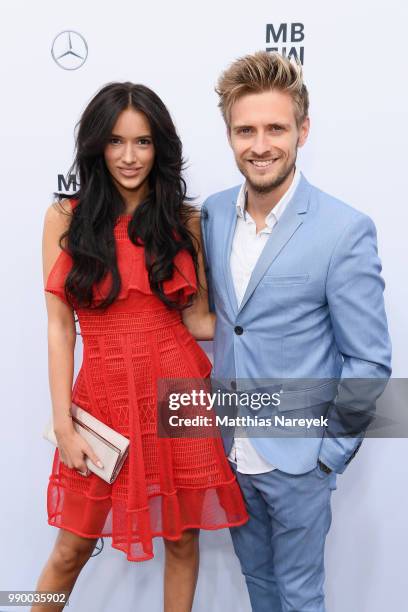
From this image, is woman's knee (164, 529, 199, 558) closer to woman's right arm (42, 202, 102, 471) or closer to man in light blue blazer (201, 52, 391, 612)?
man in light blue blazer (201, 52, 391, 612)

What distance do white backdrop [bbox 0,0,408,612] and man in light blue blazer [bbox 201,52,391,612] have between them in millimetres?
348

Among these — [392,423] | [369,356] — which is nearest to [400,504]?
[392,423]

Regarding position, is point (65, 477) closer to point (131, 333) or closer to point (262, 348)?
point (131, 333)

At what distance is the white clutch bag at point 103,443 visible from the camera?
5.17 ft

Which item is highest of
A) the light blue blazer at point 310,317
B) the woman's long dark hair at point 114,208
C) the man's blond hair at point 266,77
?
the man's blond hair at point 266,77

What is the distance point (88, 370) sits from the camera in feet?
5.32

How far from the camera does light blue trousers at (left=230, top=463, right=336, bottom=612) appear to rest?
5.16 ft

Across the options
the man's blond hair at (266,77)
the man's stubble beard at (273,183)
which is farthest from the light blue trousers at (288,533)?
the man's blond hair at (266,77)

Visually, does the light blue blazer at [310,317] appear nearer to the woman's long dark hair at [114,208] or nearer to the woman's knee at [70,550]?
the woman's long dark hair at [114,208]

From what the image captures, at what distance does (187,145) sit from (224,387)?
0.71 metres

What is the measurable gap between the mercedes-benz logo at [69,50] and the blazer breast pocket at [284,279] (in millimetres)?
892

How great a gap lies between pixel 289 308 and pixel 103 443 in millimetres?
544

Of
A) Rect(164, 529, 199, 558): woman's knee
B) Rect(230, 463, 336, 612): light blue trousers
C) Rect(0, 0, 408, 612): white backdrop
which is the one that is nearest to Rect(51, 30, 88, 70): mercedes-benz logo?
Rect(0, 0, 408, 612): white backdrop

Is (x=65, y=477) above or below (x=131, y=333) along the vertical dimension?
below
